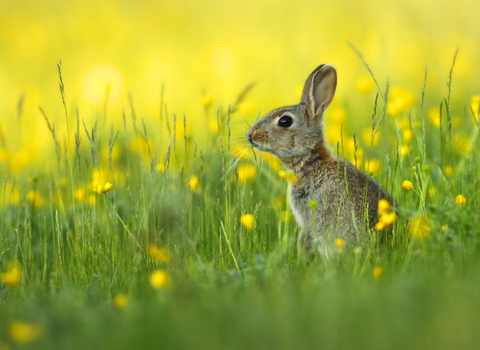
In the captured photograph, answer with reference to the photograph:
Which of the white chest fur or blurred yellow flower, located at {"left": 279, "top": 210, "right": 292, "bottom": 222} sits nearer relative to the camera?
blurred yellow flower, located at {"left": 279, "top": 210, "right": 292, "bottom": 222}

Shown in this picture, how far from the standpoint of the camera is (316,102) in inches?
238

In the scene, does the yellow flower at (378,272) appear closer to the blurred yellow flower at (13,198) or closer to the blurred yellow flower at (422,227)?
the blurred yellow flower at (422,227)

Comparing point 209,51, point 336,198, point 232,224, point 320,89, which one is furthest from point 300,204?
point 209,51

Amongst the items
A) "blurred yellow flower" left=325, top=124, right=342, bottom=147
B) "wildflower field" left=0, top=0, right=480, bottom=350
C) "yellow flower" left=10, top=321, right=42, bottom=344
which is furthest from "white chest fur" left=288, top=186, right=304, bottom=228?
"yellow flower" left=10, top=321, right=42, bottom=344

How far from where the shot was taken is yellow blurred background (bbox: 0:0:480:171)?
34.6 feet

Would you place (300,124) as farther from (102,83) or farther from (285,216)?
(102,83)

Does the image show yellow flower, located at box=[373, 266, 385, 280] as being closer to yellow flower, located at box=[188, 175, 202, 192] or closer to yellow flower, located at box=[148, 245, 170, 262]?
yellow flower, located at box=[148, 245, 170, 262]

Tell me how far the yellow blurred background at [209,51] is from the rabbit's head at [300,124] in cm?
295

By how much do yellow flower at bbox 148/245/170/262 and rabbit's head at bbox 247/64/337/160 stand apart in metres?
1.59

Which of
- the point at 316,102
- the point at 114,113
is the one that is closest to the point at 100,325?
the point at 316,102

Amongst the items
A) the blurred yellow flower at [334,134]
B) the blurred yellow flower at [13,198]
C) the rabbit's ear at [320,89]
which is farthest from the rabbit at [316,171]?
the blurred yellow flower at [13,198]

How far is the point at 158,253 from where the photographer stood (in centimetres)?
463

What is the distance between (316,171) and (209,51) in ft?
25.6

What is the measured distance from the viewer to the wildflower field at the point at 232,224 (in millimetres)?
2945
